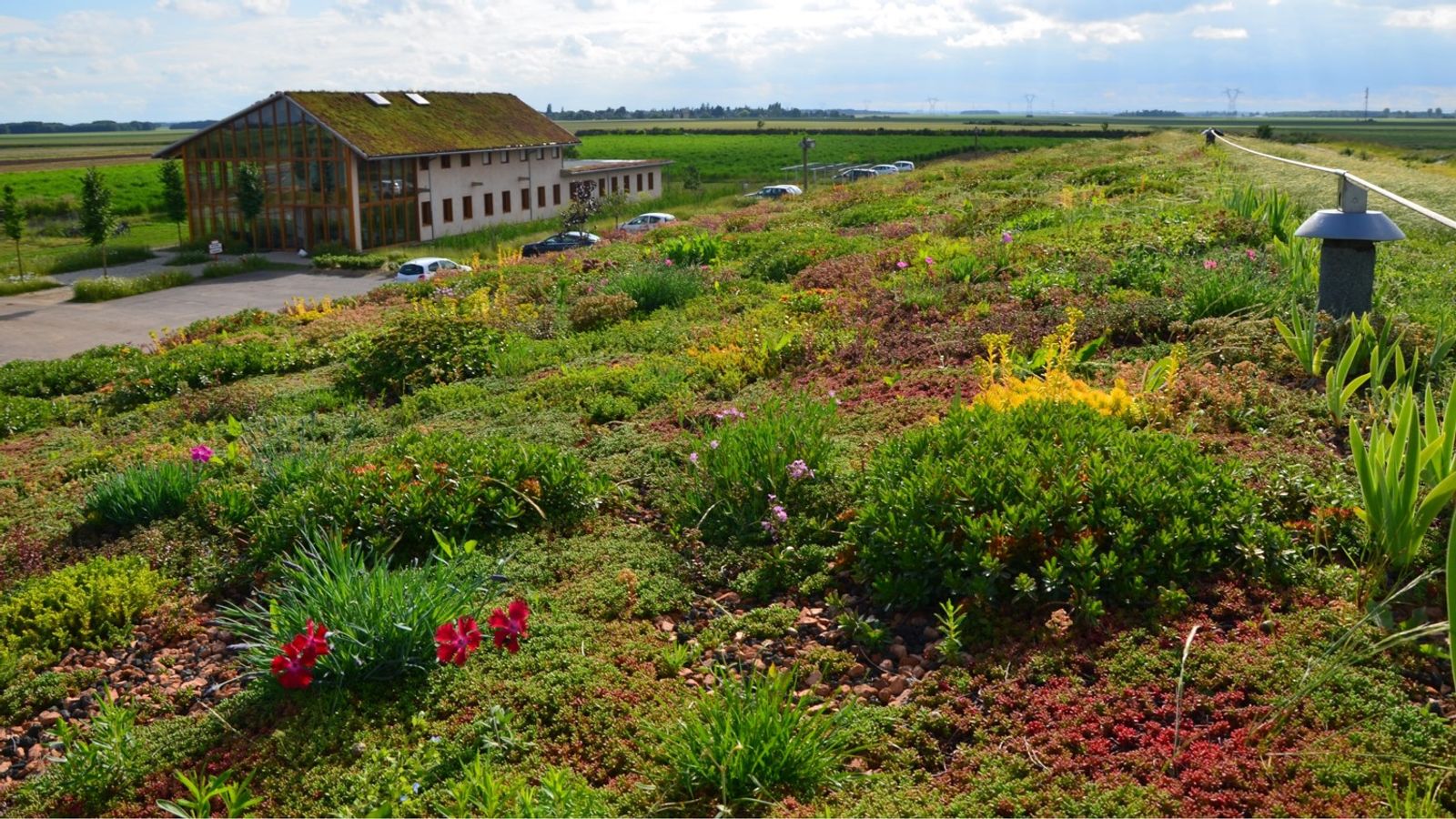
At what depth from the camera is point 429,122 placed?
47375mm

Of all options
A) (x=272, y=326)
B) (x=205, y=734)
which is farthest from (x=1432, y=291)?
(x=272, y=326)

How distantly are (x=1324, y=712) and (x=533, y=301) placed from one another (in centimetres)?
1226

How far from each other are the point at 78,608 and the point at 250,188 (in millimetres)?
40822

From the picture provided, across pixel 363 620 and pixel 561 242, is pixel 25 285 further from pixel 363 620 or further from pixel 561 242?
pixel 363 620

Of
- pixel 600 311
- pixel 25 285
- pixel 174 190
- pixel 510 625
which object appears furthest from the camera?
pixel 174 190

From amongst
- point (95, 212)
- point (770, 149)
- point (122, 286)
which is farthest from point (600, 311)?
point (770, 149)

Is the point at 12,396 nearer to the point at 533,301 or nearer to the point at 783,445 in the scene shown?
the point at 533,301

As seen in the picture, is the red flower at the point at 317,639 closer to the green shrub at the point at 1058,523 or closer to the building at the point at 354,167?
the green shrub at the point at 1058,523

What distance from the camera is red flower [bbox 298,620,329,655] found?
4137mm

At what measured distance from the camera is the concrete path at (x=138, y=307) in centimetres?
2616

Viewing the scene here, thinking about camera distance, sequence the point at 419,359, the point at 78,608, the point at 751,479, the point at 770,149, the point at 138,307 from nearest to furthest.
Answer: the point at 78,608 < the point at 751,479 < the point at 419,359 < the point at 138,307 < the point at 770,149

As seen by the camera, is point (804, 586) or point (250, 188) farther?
point (250, 188)

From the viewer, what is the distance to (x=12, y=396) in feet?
43.1

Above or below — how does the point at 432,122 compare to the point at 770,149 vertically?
below
